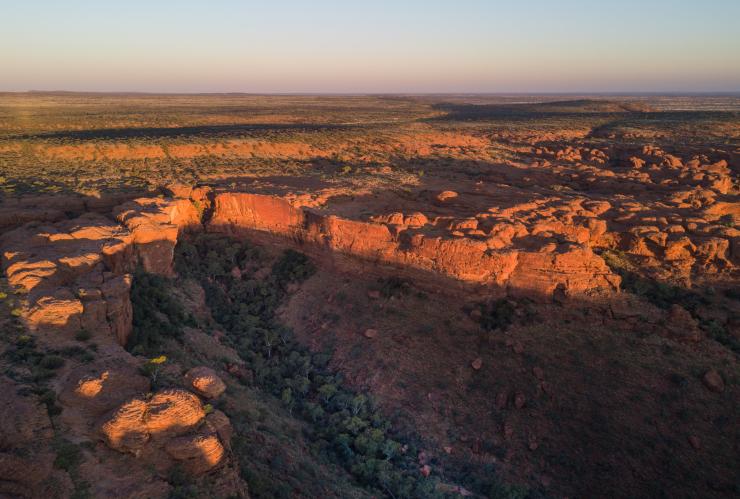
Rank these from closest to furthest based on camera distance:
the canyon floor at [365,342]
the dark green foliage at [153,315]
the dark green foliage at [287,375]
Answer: the canyon floor at [365,342], the dark green foliage at [287,375], the dark green foliage at [153,315]

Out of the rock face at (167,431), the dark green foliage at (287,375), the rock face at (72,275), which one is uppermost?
the rock face at (72,275)

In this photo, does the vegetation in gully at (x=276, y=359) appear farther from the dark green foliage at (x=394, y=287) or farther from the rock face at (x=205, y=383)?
the dark green foliage at (x=394, y=287)

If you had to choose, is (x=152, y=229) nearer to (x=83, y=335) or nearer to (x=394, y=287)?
(x=83, y=335)

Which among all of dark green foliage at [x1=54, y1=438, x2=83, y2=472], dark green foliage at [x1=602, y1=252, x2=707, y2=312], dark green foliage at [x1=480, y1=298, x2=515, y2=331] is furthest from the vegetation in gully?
dark green foliage at [x1=602, y1=252, x2=707, y2=312]

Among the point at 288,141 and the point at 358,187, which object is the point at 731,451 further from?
the point at 288,141

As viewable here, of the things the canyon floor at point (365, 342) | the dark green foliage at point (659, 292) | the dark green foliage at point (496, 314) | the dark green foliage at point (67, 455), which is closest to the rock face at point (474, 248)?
the canyon floor at point (365, 342)

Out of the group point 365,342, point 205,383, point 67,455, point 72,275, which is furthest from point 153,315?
point 67,455
